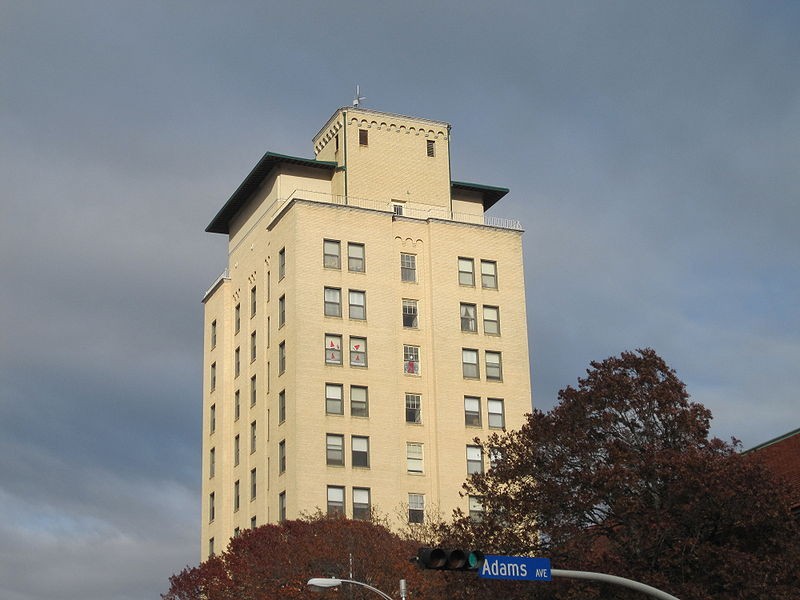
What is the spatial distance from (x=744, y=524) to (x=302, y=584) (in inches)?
957

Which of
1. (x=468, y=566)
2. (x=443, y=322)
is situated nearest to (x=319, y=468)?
(x=443, y=322)

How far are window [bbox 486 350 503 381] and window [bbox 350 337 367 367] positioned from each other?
8.22 metres

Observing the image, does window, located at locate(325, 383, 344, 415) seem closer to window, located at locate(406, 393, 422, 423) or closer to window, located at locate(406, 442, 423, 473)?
window, located at locate(406, 393, 422, 423)

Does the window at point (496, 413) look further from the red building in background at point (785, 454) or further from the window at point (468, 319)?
the red building in background at point (785, 454)

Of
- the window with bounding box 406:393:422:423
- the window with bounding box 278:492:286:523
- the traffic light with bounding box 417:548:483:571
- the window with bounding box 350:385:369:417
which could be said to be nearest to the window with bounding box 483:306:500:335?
the window with bounding box 406:393:422:423

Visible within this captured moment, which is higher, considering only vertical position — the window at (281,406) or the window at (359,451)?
the window at (281,406)

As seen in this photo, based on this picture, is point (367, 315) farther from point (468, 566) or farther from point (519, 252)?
point (468, 566)

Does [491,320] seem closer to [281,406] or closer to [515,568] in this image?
[281,406]

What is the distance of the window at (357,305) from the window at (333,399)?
4.68 m

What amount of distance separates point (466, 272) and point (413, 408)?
9.90 metres

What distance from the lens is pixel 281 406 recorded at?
80.2 meters

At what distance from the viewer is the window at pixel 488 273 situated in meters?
86.0

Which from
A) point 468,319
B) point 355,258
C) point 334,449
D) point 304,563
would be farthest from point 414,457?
point 304,563

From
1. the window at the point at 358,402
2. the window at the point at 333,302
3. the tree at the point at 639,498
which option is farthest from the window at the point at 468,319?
the tree at the point at 639,498
